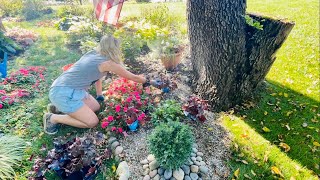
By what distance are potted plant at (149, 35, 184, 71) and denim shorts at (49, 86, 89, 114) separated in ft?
6.28

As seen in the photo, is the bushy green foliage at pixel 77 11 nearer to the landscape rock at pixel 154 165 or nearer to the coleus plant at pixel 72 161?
the coleus plant at pixel 72 161

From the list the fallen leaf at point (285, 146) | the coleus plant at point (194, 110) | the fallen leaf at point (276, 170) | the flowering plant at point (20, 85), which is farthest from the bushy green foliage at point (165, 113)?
the flowering plant at point (20, 85)

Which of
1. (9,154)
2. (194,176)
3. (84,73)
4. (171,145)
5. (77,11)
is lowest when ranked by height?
(77,11)

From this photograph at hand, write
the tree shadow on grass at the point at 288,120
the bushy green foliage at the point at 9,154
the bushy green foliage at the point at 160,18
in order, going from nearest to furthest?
the bushy green foliage at the point at 9,154 < the tree shadow on grass at the point at 288,120 < the bushy green foliage at the point at 160,18

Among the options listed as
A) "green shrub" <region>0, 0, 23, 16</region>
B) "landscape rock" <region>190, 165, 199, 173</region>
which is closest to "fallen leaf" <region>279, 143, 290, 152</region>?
"landscape rock" <region>190, 165, 199, 173</region>

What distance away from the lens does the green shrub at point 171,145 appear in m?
2.63

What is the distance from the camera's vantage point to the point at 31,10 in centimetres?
1122

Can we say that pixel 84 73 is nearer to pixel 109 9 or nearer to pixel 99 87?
pixel 99 87

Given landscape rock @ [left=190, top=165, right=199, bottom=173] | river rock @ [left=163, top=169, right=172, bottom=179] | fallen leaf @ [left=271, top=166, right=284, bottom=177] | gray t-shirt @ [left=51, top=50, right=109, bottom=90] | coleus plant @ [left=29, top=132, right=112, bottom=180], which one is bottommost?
fallen leaf @ [left=271, top=166, right=284, bottom=177]

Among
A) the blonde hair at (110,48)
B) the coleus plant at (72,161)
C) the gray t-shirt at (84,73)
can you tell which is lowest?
the coleus plant at (72,161)

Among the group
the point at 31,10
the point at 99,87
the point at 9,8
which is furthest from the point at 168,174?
the point at 9,8

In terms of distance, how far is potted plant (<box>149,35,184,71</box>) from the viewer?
474cm

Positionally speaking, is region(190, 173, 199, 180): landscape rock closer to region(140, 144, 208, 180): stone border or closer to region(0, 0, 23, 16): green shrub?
region(140, 144, 208, 180): stone border

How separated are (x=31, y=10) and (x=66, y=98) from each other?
9.85 meters
